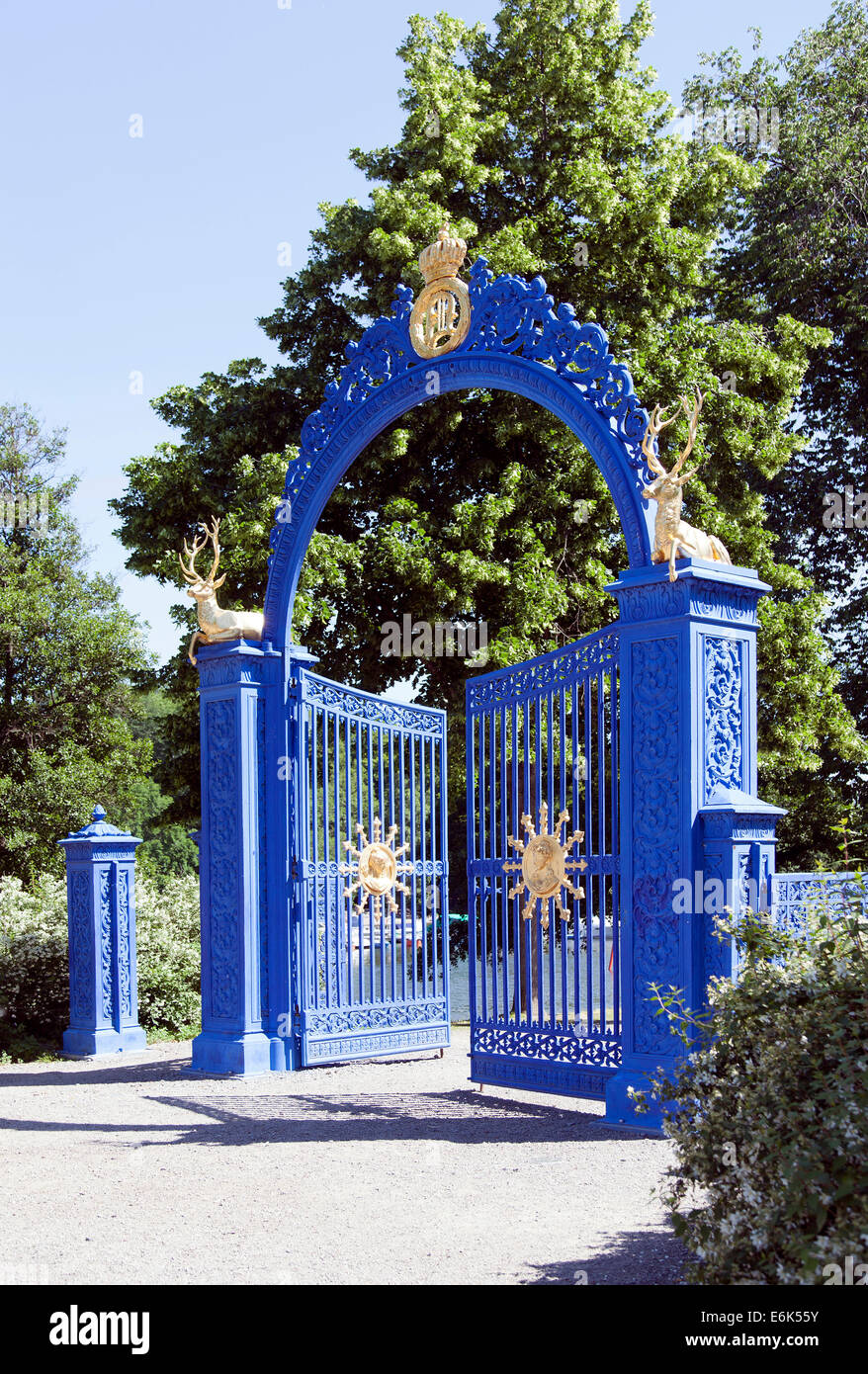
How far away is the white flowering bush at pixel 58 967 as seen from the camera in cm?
1145

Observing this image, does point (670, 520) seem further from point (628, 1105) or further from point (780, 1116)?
point (780, 1116)

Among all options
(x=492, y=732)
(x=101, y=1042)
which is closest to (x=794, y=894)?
(x=492, y=732)

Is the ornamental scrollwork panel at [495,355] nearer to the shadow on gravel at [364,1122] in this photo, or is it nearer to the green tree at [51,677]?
the shadow on gravel at [364,1122]

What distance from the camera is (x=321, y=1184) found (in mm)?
5895

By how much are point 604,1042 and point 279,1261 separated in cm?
332

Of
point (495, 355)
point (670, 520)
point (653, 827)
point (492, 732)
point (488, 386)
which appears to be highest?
point (495, 355)

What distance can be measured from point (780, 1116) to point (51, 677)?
59.4 ft

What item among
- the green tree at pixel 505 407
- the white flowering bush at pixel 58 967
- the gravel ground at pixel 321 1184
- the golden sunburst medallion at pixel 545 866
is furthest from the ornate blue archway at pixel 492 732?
the green tree at pixel 505 407

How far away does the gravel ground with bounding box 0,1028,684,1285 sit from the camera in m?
4.46

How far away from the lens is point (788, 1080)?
380 centimetres

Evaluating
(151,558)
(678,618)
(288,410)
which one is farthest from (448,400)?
(678,618)

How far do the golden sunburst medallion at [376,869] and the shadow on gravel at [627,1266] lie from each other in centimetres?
523

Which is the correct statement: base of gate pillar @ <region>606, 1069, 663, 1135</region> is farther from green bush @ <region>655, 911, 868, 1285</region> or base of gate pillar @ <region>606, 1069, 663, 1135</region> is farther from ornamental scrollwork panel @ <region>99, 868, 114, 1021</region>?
ornamental scrollwork panel @ <region>99, 868, 114, 1021</region>

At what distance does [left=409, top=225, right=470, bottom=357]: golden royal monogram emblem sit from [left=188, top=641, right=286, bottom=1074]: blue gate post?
2466 millimetres
